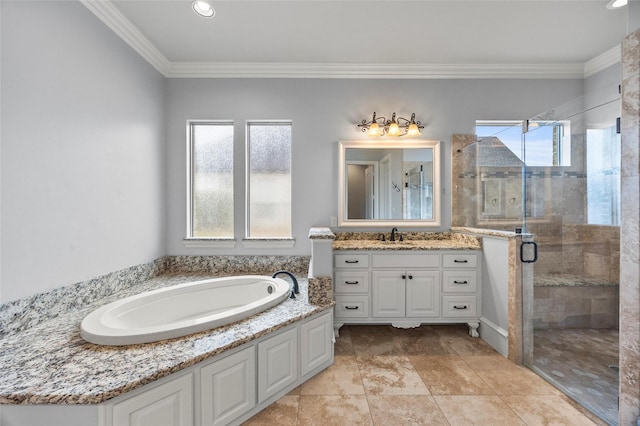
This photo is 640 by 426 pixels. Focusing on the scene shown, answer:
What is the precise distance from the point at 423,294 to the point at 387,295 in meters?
0.34

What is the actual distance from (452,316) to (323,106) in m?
2.46

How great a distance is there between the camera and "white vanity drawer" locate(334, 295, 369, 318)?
2.35 meters

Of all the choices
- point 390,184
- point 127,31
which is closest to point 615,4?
point 390,184

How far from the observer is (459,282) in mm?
2389

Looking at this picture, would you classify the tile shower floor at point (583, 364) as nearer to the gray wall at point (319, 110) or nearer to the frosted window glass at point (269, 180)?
the gray wall at point (319, 110)

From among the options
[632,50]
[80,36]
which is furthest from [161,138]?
[632,50]

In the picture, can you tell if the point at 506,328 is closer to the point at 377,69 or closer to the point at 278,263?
the point at 278,263

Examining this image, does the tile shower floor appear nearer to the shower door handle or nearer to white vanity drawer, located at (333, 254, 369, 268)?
the shower door handle

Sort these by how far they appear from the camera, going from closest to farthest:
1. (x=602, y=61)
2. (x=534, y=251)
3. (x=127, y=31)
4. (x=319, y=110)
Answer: (x=534, y=251)
(x=127, y=31)
(x=602, y=61)
(x=319, y=110)

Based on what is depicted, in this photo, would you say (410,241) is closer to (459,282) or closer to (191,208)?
(459,282)

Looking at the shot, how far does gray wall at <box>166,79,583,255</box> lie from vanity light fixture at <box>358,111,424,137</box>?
8cm

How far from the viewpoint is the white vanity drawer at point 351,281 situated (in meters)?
2.35

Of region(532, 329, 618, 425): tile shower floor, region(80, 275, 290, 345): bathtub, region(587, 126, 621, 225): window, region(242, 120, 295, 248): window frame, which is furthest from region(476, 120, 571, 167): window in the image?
region(80, 275, 290, 345): bathtub

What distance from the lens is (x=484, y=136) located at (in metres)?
2.66
